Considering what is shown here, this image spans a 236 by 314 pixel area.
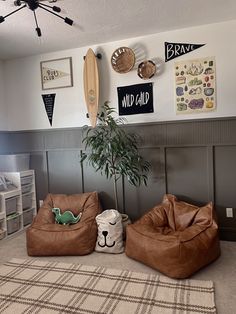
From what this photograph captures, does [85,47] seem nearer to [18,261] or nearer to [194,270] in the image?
[18,261]

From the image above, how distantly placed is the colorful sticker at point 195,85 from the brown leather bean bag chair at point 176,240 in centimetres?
114

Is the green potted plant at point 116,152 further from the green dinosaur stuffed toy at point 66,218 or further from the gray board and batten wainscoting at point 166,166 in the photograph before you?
the green dinosaur stuffed toy at point 66,218

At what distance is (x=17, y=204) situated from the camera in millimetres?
3648

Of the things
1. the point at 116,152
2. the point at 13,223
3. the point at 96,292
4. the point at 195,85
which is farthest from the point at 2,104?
the point at 96,292

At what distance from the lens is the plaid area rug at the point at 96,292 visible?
1943 mm

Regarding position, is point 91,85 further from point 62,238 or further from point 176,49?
point 62,238

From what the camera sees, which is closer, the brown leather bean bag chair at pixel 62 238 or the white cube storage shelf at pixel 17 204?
the brown leather bean bag chair at pixel 62 238

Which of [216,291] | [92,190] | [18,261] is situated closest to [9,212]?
[18,261]

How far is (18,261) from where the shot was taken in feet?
9.09

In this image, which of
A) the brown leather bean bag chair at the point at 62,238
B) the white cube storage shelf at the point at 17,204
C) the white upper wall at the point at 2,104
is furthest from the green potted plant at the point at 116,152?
the white upper wall at the point at 2,104

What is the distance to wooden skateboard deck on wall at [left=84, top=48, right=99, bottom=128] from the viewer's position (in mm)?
3363

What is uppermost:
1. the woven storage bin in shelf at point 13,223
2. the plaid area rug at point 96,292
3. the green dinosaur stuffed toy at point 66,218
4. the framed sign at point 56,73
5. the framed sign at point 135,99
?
the framed sign at point 56,73

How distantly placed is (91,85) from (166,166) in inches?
55.1

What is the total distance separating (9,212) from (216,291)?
2.63 m
